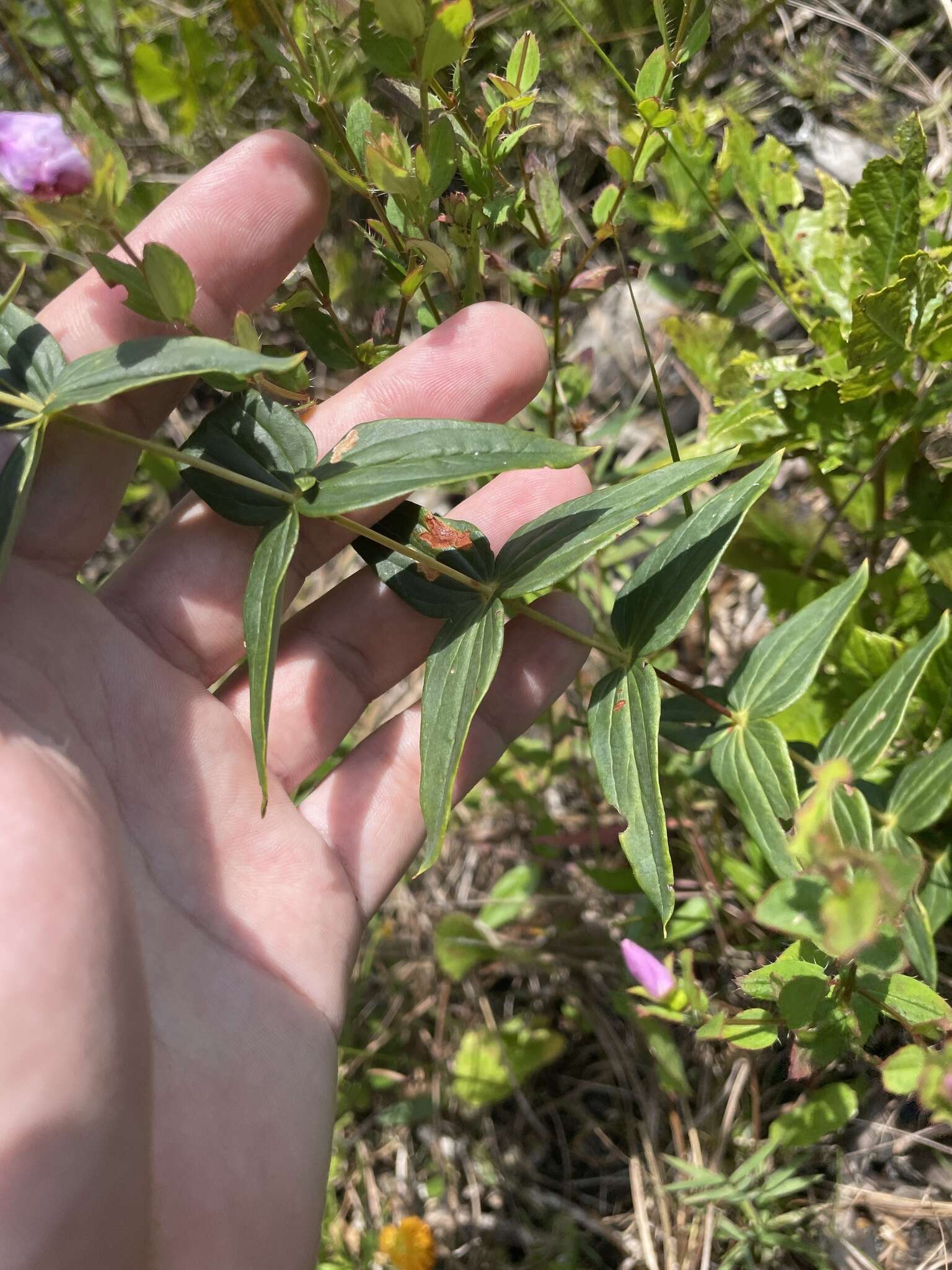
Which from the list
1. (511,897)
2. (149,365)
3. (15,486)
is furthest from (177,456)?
(511,897)

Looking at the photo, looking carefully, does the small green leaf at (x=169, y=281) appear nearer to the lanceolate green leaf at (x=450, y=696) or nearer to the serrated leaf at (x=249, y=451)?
the serrated leaf at (x=249, y=451)

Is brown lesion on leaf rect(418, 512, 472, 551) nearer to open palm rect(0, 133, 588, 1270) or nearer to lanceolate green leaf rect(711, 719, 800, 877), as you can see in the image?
open palm rect(0, 133, 588, 1270)

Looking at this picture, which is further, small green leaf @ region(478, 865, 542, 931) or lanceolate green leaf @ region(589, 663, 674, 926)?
small green leaf @ region(478, 865, 542, 931)

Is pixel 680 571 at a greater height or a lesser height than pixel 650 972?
greater

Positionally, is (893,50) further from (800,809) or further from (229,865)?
(229,865)

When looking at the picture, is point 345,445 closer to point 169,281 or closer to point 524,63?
point 169,281

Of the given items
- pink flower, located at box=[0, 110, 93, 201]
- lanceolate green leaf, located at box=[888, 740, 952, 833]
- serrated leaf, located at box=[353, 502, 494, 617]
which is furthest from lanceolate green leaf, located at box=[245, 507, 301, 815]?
lanceolate green leaf, located at box=[888, 740, 952, 833]

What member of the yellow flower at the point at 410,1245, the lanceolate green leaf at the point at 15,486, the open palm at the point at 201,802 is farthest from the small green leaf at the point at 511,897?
the lanceolate green leaf at the point at 15,486
